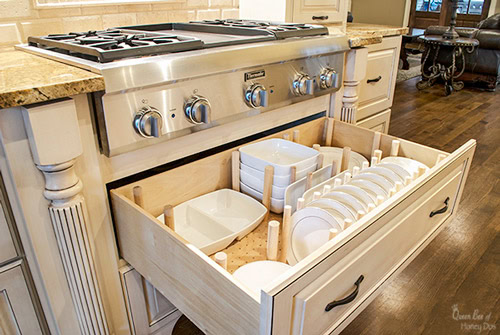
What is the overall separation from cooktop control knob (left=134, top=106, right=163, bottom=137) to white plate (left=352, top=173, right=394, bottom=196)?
538mm

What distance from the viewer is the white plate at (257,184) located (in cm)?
112

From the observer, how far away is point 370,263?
820 mm

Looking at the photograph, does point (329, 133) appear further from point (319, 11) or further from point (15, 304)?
point (15, 304)

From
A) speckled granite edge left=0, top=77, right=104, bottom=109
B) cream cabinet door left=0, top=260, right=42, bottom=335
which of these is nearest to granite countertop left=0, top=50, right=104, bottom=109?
speckled granite edge left=0, top=77, right=104, bottom=109

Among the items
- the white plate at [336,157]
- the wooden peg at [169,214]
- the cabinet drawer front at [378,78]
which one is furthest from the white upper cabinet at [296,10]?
the wooden peg at [169,214]

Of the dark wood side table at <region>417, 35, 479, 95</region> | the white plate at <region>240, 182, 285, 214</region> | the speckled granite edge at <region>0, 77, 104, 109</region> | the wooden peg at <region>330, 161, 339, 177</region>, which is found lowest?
the dark wood side table at <region>417, 35, 479, 95</region>

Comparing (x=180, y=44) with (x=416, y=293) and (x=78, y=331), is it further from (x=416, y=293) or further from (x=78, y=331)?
(x=416, y=293)

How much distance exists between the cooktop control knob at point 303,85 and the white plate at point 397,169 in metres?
0.31

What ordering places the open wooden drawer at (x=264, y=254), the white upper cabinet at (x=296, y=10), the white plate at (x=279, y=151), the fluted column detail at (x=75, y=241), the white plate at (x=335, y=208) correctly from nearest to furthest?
the open wooden drawer at (x=264, y=254), the fluted column detail at (x=75, y=241), the white plate at (x=335, y=208), the white plate at (x=279, y=151), the white upper cabinet at (x=296, y=10)

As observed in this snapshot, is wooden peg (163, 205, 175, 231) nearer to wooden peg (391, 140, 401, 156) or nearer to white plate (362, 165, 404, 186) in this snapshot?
white plate (362, 165, 404, 186)

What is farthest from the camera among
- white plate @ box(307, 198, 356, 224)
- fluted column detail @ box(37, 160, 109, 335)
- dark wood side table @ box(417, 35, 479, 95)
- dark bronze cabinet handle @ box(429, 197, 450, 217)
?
dark wood side table @ box(417, 35, 479, 95)

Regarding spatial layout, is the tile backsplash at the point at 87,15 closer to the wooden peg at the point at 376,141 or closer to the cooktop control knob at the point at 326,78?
the cooktop control knob at the point at 326,78

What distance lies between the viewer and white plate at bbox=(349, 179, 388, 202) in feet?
3.35

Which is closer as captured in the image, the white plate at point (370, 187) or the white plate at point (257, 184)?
the white plate at point (370, 187)
